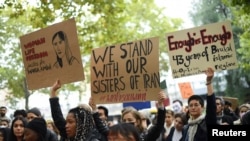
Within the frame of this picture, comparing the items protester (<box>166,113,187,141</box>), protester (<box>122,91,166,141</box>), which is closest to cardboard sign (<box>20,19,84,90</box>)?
protester (<box>122,91,166,141</box>)

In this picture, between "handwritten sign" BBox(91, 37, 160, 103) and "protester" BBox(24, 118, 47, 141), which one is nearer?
"protester" BBox(24, 118, 47, 141)

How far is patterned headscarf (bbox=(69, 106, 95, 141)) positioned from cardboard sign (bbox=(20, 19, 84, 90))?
4.76 ft

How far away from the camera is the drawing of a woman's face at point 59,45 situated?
6.39 m

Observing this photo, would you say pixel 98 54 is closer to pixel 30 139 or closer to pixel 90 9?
pixel 30 139

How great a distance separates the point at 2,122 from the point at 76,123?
4.70m

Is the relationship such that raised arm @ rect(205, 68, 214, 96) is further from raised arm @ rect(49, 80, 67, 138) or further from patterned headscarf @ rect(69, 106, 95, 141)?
raised arm @ rect(49, 80, 67, 138)

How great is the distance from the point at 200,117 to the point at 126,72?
55.1 inches

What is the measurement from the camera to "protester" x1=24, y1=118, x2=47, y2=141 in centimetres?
483

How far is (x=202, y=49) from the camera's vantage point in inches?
243

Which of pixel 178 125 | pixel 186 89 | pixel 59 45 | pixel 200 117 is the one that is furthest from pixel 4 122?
pixel 186 89

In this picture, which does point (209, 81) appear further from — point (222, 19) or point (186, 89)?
point (222, 19)

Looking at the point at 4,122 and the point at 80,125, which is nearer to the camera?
the point at 80,125

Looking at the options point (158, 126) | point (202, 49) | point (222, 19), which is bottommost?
point (158, 126)

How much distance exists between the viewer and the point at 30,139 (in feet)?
15.8
